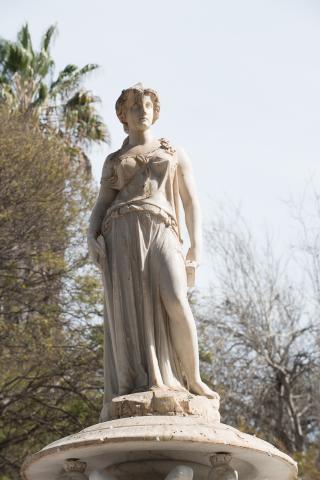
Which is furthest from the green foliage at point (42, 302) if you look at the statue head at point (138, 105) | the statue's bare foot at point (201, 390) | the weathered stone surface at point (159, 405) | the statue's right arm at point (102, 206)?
the weathered stone surface at point (159, 405)

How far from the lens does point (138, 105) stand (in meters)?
7.99

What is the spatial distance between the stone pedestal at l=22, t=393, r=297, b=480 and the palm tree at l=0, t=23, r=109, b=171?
19.0 m

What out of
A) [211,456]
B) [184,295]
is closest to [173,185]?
[184,295]

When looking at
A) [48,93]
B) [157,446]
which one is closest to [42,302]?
[48,93]

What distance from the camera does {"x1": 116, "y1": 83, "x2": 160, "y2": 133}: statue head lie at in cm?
797

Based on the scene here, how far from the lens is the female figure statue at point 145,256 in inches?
285

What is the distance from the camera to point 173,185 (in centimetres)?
789

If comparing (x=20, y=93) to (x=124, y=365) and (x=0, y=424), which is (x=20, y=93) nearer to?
(x=0, y=424)

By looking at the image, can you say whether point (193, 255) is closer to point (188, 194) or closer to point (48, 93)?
point (188, 194)

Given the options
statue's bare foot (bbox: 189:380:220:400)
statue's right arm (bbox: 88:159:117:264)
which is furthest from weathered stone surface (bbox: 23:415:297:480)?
statue's right arm (bbox: 88:159:117:264)

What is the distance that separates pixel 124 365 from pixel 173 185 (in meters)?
Answer: 1.52

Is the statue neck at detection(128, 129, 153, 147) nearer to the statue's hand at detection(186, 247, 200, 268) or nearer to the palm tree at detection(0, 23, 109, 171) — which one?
the statue's hand at detection(186, 247, 200, 268)

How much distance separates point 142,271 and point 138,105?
1.43 meters

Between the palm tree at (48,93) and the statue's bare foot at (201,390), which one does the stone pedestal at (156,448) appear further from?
the palm tree at (48,93)
